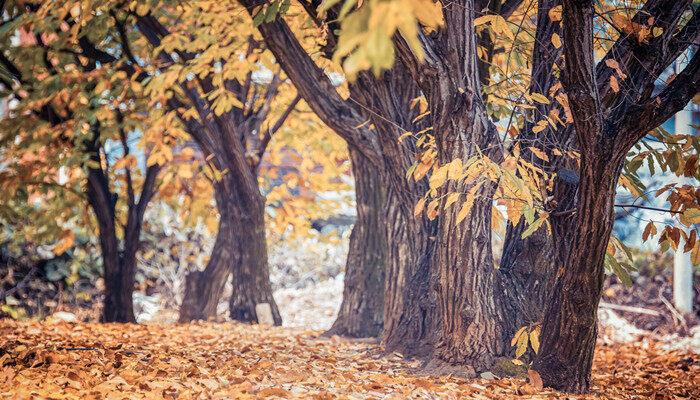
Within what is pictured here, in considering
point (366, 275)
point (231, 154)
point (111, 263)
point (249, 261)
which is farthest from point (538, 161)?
point (111, 263)

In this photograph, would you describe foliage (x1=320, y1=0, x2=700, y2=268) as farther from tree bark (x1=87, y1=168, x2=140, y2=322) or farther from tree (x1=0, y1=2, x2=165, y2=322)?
tree bark (x1=87, y1=168, x2=140, y2=322)

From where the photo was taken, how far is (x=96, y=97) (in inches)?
338

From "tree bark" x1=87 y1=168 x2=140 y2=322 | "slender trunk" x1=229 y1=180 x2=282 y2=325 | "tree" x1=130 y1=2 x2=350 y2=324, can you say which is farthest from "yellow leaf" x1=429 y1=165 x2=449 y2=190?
"tree bark" x1=87 y1=168 x2=140 y2=322

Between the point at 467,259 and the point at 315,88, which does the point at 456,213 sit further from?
the point at 315,88

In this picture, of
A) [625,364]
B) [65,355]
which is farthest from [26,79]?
[625,364]

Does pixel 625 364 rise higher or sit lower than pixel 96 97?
lower

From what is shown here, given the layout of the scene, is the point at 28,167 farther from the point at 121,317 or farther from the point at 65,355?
the point at 65,355

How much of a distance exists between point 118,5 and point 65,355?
4.67m

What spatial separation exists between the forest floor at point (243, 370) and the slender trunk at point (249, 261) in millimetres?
1891

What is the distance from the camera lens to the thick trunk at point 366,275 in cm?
776

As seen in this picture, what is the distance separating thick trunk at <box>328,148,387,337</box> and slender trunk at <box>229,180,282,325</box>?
176 cm

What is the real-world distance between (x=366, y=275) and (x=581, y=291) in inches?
139

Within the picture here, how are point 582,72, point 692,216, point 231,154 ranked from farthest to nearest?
point 231,154
point 582,72
point 692,216

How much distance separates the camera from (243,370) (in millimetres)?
4719
